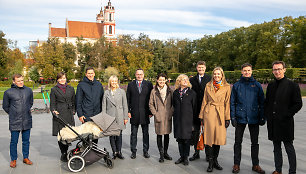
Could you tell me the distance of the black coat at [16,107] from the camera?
5.00 meters

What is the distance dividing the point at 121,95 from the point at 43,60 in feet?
158

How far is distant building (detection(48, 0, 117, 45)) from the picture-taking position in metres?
89.9

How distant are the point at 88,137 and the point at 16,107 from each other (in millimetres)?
1587

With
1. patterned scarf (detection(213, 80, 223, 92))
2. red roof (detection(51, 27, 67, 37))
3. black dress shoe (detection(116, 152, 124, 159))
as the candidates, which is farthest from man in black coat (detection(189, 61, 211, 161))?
red roof (detection(51, 27, 67, 37))

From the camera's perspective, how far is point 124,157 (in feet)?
18.7

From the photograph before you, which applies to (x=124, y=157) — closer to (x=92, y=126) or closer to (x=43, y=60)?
(x=92, y=126)

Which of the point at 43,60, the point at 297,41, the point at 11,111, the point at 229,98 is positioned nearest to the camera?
the point at 229,98

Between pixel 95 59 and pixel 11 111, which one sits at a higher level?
pixel 95 59

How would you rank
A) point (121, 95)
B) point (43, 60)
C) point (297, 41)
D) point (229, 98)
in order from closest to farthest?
point (229, 98) < point (121, 95) < point (297, 41) < point (43, 60)

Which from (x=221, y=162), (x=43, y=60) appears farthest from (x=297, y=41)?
(x=43, y=60)

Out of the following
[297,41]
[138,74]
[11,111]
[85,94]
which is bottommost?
[11,111]

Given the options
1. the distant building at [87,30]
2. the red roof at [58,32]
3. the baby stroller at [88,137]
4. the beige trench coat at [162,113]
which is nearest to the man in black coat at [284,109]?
the beige trench coat at [162,113]

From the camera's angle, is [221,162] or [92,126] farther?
[221,162]

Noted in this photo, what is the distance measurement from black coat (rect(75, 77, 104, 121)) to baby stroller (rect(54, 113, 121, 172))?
1.26 feet
